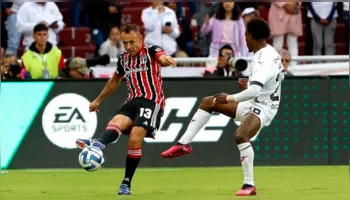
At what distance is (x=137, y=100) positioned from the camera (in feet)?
40.9

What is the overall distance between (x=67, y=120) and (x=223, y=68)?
9.65ft

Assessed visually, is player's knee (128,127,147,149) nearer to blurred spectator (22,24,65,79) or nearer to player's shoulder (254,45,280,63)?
player's shoulder (254,45,280,63)

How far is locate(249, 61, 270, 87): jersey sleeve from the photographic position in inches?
461

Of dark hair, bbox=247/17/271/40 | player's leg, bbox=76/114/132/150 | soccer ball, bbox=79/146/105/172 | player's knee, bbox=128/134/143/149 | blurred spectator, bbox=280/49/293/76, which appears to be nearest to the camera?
soccer ball, bbox=79/146/105/172

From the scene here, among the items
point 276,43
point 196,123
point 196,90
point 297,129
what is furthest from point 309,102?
point 196,123

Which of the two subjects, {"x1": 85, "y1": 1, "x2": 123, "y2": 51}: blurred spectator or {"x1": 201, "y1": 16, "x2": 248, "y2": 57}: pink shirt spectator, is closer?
{"x1": 201, "y1": 16, "x2": 248, "y2": 57}: pink shirt spectator

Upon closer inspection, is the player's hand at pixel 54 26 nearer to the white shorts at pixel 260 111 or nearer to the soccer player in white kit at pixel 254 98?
the soccer player in white kit at pixel 254 98

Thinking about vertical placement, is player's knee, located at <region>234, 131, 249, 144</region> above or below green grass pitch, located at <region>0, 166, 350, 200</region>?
above

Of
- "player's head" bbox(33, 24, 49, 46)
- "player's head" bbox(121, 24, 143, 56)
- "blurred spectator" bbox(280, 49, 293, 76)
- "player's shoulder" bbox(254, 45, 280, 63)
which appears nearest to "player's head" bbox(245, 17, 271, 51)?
"player's shoulder" bbox(254, 45, 280, 63)

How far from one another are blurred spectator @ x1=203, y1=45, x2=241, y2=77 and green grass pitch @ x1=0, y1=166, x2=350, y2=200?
1.91 meters

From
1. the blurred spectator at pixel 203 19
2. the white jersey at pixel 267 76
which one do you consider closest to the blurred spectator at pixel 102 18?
the blurred spectator at pixel 203 19

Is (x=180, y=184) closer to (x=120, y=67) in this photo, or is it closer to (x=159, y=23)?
(x=120, y=67)

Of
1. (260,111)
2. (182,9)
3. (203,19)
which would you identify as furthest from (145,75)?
(182,9)

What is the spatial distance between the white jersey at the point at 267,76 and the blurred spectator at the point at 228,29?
735 centimetres
